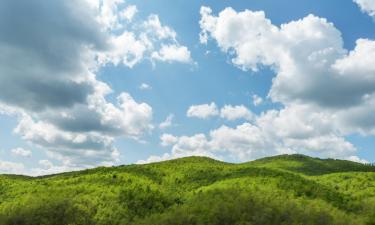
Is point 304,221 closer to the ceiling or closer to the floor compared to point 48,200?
closer to the floor

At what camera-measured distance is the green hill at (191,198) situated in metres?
45.7

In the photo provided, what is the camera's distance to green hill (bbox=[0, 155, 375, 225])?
150 ft

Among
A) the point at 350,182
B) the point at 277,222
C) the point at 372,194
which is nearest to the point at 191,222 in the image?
the point at 277,222

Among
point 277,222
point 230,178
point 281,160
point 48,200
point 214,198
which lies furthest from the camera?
point 281,160

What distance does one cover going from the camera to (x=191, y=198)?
54.3 m

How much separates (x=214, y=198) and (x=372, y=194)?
24.0 meters

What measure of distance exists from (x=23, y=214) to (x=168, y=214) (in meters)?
16.7

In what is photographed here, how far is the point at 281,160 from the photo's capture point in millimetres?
103188

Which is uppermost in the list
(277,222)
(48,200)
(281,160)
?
(281,160)

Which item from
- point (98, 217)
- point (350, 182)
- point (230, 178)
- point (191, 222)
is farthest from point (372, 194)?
point (98, 217)

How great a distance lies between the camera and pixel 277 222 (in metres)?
44.5

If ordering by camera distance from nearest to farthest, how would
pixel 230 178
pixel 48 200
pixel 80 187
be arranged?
1. pixel 48 200
2. pixel 80 187
3. pixel 230 178

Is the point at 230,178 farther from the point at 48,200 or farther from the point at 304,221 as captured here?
the point at 48,200

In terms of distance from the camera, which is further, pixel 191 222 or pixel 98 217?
pixel 98 217
